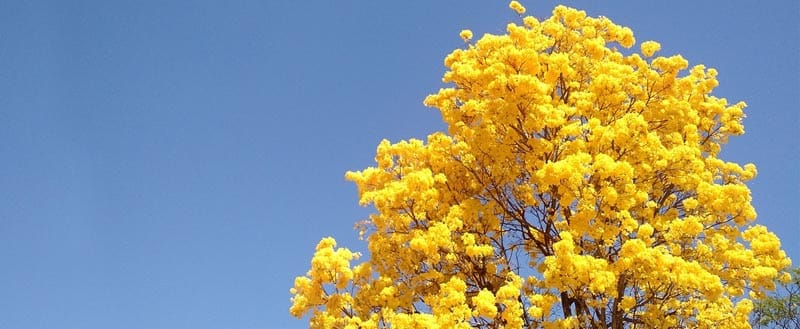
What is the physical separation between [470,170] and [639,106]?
3419 mm

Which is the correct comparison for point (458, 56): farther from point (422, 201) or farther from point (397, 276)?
point (397, 276)

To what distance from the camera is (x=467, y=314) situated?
11672 millimetres

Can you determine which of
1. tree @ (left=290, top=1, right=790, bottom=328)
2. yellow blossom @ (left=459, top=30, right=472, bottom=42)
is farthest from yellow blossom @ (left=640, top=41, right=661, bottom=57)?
yellow blossom @ (left=459, top=30, right=472, bottom=42)

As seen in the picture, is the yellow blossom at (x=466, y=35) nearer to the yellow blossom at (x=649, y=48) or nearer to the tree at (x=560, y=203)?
the tree at (x=560, y=203)

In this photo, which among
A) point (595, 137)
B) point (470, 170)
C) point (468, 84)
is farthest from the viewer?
point (468, 84)

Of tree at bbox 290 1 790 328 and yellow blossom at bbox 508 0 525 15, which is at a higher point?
yellow blossom at bbox 508 0 525 15

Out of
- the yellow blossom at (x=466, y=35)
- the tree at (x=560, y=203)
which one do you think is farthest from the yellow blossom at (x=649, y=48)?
the yellow blossom at (x=466, y=35)

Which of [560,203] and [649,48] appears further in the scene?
[649,48]

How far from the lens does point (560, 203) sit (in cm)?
1280

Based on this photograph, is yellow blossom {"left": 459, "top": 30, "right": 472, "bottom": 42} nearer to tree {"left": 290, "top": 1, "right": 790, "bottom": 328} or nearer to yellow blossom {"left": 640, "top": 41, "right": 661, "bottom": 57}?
tree {"left": 290, "top": 1, "right": 790, "bottom": 328}

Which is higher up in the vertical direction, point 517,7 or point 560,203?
point 517,7

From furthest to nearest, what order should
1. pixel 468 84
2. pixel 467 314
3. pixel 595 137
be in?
pixel 468 84 < pixel 595 137 < pixel 467 314

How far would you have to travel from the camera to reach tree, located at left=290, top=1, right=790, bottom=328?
39.3 ft

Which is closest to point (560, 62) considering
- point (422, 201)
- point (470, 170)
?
point (470, 170)
